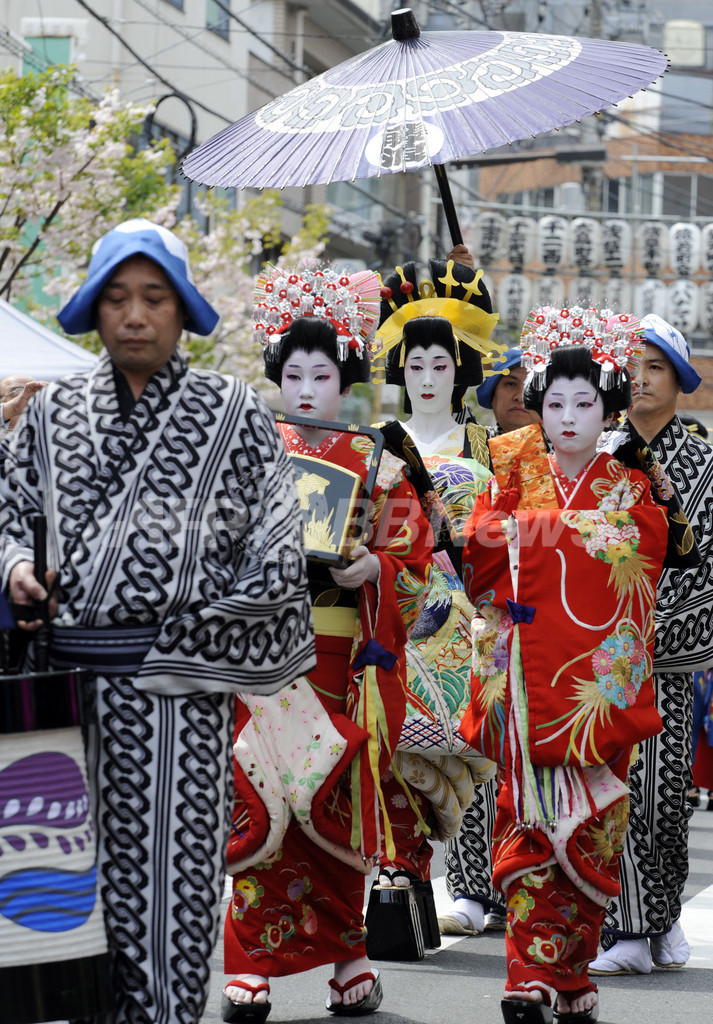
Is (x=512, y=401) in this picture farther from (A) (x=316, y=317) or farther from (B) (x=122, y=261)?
(B) (x=122, y=261)

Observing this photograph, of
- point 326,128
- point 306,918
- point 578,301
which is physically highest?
point 326,128

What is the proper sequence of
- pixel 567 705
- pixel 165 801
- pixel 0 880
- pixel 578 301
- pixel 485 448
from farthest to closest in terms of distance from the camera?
1. pixel 485 448
2. pixel 578 301
3. pixel 567 705
4. pixel 165 801
5. pixel 0 880

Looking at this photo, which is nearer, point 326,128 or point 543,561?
point 543,561

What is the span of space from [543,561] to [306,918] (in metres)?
1.20

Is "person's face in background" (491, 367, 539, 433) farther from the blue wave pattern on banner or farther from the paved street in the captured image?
the blue wave pattern on banner

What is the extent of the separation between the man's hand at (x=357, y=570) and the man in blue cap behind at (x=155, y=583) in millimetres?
1039

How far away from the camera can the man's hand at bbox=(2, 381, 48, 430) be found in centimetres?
592

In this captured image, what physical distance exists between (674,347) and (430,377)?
Result: 2.95 ft

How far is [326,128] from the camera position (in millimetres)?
5520

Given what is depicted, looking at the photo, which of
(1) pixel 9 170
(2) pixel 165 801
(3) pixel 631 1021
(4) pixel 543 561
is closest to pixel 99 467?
(2) pixel 165 801

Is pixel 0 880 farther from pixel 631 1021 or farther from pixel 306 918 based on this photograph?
pixel 631 1021

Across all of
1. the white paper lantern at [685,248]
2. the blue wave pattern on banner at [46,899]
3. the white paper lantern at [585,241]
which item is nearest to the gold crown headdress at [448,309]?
the blue wave pattern on banner at [46,899]

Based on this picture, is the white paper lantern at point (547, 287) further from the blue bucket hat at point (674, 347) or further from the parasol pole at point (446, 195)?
the blue bucket hat at point (674, 347)

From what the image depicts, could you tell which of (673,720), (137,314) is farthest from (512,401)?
(137,314)
